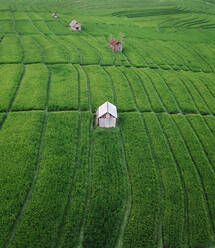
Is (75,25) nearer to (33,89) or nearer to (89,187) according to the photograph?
(33,89)

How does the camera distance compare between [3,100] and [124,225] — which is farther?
[3,100]

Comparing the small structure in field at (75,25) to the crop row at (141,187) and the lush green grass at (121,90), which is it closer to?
the lush green grass at (121,90)

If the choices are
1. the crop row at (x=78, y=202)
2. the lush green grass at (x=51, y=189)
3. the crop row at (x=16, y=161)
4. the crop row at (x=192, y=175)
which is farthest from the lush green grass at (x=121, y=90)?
the crop row at (x=16, y=161)

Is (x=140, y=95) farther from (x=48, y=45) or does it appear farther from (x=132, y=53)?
(x=48, y=45)

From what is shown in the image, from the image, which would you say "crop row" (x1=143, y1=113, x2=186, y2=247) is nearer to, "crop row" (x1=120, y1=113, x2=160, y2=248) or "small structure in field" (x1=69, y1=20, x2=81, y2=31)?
"crop row" (x1=120, y1=113, x2=160, y2=248)

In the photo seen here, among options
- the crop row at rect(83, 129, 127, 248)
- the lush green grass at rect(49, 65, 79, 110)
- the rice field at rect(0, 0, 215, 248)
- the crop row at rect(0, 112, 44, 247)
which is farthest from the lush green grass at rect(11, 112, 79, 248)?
the lush green grass at rect(49, 65, 79, 110)

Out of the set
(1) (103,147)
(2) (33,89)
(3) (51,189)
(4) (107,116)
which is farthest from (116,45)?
(3) (51,189)

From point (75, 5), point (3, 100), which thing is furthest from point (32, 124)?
point (75, 5)
